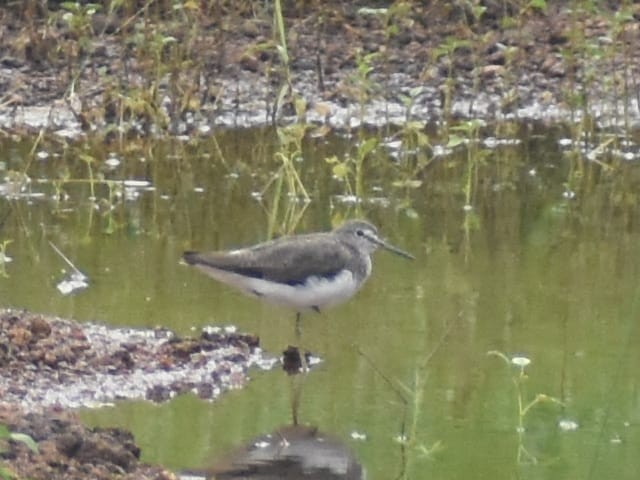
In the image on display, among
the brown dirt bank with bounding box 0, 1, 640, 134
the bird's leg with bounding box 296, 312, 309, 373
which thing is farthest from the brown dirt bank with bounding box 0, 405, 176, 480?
the brown dirt bank with bounding box 0, 1, 640, 134

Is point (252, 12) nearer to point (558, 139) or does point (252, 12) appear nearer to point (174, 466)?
point (558, 139)

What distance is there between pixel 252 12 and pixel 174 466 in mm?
6840

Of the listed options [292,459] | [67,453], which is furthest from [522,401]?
[67,453]

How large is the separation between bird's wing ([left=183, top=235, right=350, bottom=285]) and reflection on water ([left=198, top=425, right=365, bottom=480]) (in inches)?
42.0

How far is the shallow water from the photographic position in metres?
5.85

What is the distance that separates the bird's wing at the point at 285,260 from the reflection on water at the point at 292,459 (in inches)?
42.0

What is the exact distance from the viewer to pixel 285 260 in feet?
23.1

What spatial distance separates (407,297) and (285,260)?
723 mm

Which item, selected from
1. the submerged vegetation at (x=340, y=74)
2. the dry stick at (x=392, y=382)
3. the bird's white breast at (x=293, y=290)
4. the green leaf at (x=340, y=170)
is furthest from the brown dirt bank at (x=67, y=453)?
the submerged vegetation at (x=340, y=74)

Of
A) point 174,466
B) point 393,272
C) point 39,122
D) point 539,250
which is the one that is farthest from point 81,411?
point 39,122

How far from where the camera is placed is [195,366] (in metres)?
6.60

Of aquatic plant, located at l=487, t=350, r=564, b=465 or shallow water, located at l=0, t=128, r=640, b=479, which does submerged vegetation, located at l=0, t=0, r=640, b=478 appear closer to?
shallow water, located at l=0, t=128, r=640, b=479

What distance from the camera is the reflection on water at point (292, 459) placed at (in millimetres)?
5559

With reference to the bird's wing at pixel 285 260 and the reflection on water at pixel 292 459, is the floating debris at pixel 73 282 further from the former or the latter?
the reflection on water at pixel 292 459
